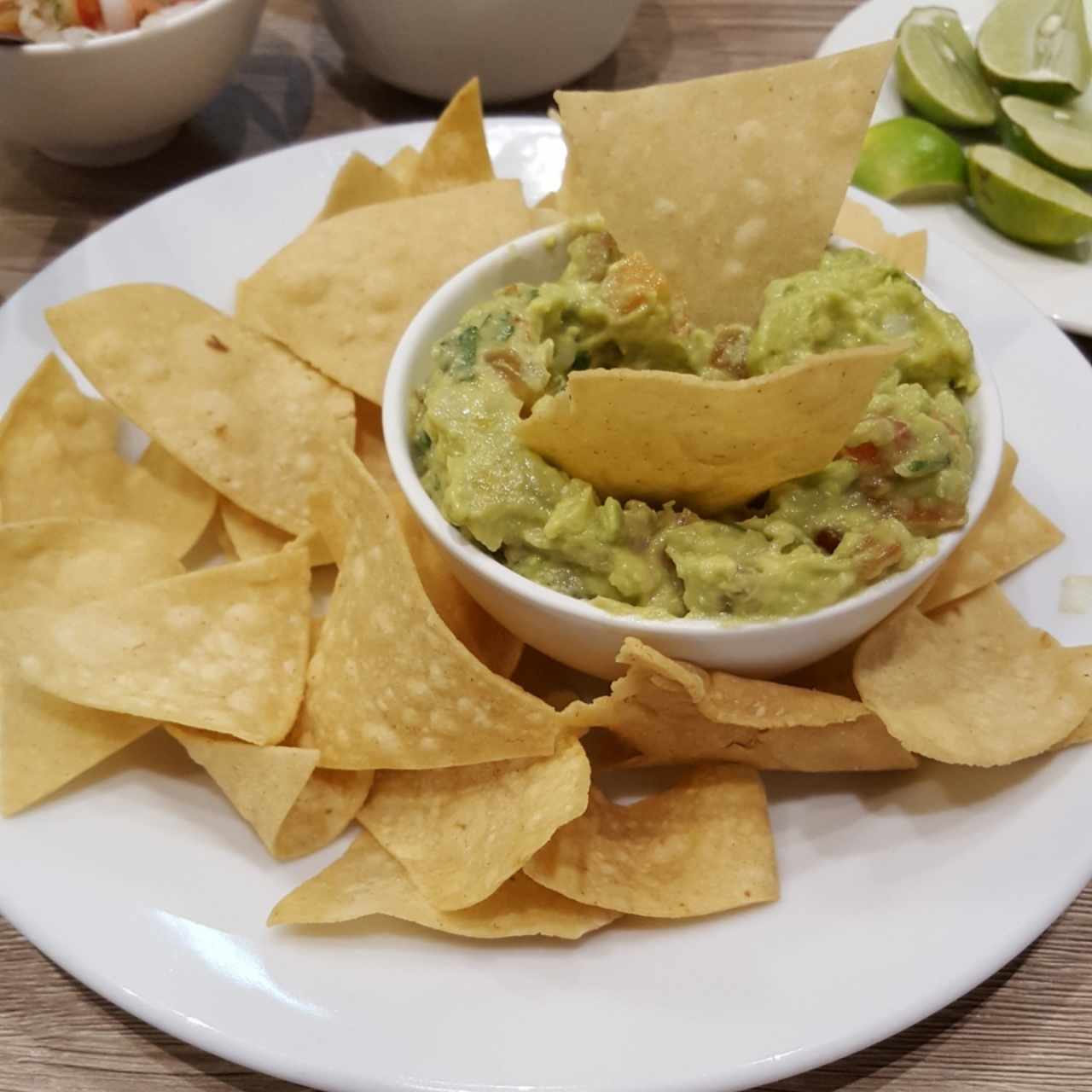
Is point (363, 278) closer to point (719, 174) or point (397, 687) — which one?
point (719, 174)

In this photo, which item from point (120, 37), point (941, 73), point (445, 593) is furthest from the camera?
point (941, 73)

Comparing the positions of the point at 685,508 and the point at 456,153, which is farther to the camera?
the point at 456,153

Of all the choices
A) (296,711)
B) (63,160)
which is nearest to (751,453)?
(296,711)

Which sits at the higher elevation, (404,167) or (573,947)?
(404,167)

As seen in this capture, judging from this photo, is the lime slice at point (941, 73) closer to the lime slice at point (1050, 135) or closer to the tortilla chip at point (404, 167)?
the lime slice at point (1050, 135)

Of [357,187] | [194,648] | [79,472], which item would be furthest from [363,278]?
[194,648]

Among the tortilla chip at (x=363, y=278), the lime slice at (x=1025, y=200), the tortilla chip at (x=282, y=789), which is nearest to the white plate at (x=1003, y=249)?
the lime slice at (x=1025, y=200)

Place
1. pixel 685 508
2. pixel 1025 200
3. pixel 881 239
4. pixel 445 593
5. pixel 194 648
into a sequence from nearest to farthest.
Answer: pixel 685 508, pixel 194 648, pixel 445 593, pixel 881 239, pixel 1025 200
